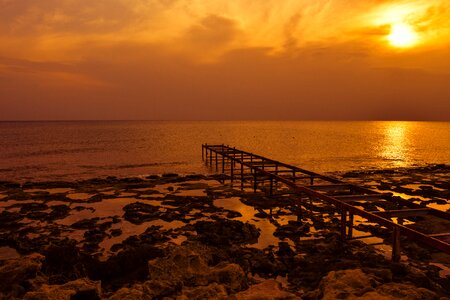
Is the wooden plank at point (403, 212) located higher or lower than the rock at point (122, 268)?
higher

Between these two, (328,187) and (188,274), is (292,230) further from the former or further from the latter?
(188,274)

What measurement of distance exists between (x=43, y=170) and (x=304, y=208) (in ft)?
100

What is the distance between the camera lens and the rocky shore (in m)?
7.54

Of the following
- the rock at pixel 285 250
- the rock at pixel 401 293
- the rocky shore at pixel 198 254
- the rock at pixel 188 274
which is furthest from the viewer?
the rock at pixel 285 250

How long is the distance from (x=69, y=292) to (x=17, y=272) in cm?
192

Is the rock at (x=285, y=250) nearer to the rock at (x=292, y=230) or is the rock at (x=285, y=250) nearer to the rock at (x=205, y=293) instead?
→ the rock at (x=292, y=230)

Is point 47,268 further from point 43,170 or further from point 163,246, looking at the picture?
point 43,170

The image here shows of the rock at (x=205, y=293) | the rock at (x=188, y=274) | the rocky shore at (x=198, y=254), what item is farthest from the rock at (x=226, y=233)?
the rock at (x=205, y=293)

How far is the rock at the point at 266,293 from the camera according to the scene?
7.14m

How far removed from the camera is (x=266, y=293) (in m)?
7.45

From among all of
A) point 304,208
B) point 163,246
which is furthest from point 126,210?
point 304,208

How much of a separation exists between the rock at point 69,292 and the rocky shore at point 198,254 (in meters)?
0.03

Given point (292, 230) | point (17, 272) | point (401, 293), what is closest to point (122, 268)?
point (17, 272)

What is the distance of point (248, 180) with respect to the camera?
25.4m
